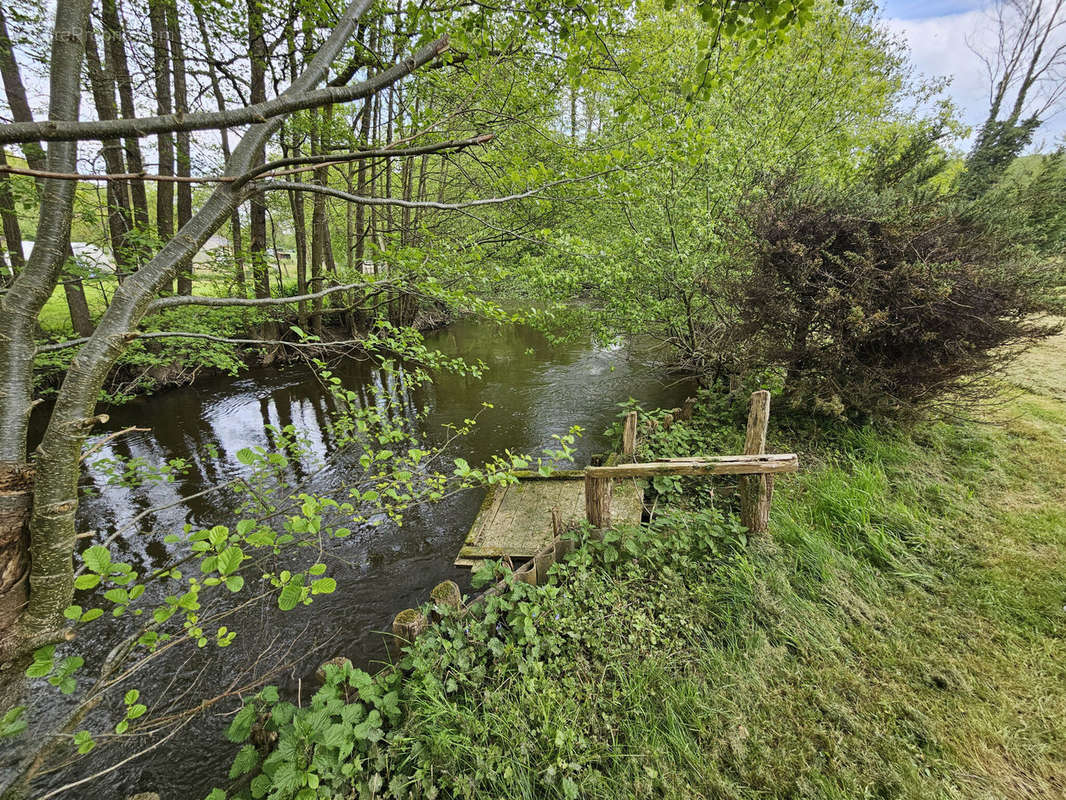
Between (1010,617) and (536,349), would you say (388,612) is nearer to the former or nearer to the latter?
(1010,617)

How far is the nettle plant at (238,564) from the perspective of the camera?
69.7 inches

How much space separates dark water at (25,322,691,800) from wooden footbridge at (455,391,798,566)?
61 cm

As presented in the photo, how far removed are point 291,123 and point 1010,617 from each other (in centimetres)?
1049

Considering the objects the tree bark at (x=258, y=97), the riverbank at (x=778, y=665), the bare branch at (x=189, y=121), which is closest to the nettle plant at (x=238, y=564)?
the riverbank at (x=778, y=665)

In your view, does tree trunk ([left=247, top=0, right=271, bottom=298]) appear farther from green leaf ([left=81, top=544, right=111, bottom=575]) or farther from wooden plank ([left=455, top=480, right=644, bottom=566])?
green leaf ([left=81, top=544, right=111, bottom=575])

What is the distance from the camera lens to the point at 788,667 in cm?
270

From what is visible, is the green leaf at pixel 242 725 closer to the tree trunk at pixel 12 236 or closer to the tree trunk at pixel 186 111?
the tree trunk at pixel 186 111

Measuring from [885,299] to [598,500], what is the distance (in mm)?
4052

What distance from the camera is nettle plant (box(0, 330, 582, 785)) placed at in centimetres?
177

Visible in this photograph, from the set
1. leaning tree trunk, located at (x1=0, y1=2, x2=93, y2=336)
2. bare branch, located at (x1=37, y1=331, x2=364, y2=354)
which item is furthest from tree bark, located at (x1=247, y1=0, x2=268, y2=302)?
bare branch, located at (x1=37, y1=331, x2=364, y2=354)

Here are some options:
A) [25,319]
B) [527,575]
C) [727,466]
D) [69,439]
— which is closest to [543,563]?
[527,575]

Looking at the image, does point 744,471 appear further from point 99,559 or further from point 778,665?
point 99,559

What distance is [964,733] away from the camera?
223cm

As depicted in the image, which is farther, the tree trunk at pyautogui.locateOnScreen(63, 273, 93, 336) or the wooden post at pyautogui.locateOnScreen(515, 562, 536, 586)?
the tree trunk at pyautogui.locateOnScreen(63, 273, 93, 336)
